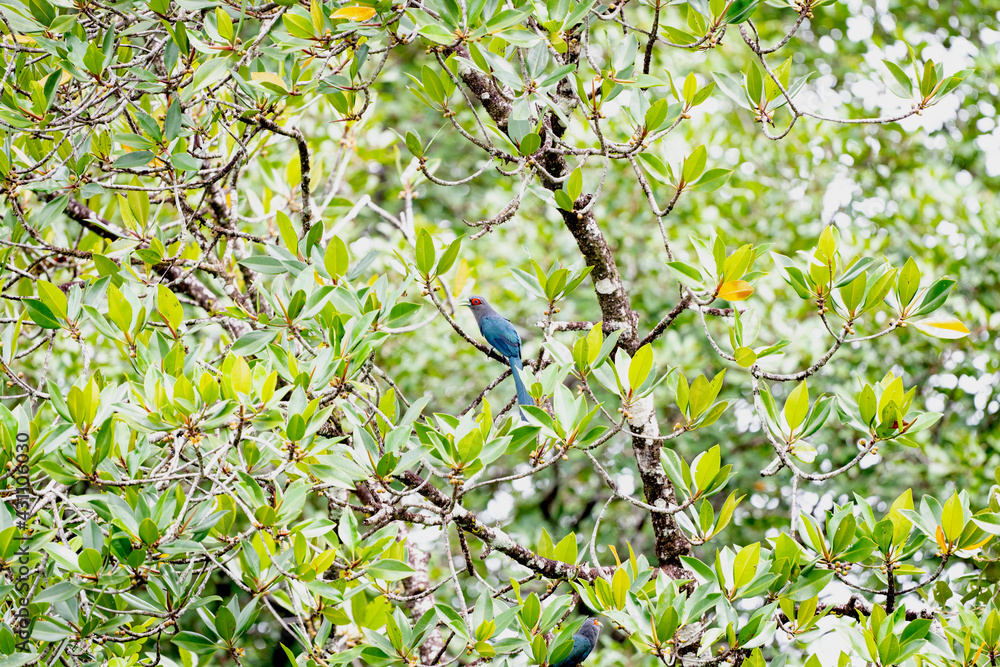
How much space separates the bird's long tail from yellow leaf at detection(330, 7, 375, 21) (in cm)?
118

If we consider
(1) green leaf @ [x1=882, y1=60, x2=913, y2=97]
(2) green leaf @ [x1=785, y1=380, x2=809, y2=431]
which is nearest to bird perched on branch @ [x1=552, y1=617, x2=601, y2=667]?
(2) green leaf @ [x1=785, y1=380, x2=809, y2=431]

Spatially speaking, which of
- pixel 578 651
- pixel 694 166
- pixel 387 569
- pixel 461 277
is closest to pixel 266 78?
pixel 461 277

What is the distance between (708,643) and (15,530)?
5.83ft

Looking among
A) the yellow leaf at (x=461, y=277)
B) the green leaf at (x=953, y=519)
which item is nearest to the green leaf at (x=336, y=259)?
the yellow leaf at (x=461, y=277)

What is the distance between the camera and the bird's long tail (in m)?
2.96

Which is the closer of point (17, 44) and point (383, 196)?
point (17, 44)

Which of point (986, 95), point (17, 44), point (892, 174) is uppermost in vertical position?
point (986, 95)

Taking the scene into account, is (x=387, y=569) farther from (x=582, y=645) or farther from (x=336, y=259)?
(x=582, y=645)

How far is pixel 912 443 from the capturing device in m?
2.28

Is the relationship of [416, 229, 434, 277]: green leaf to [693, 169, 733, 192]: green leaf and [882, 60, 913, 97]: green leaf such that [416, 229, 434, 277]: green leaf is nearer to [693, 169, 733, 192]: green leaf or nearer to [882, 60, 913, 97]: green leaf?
[693, 169, 733, 192]: green leaf

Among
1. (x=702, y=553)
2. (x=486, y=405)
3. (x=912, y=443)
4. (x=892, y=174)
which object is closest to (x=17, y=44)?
(x=486, y=405)

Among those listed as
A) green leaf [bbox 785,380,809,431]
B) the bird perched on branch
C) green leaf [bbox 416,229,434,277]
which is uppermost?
green leaf [bbox 416,229,434,277]

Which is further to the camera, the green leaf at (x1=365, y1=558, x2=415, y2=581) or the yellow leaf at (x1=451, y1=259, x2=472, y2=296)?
the yellow leaf at (x1=451, y1=259, x2=472, y2=296)

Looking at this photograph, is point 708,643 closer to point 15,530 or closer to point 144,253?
point 15,530
